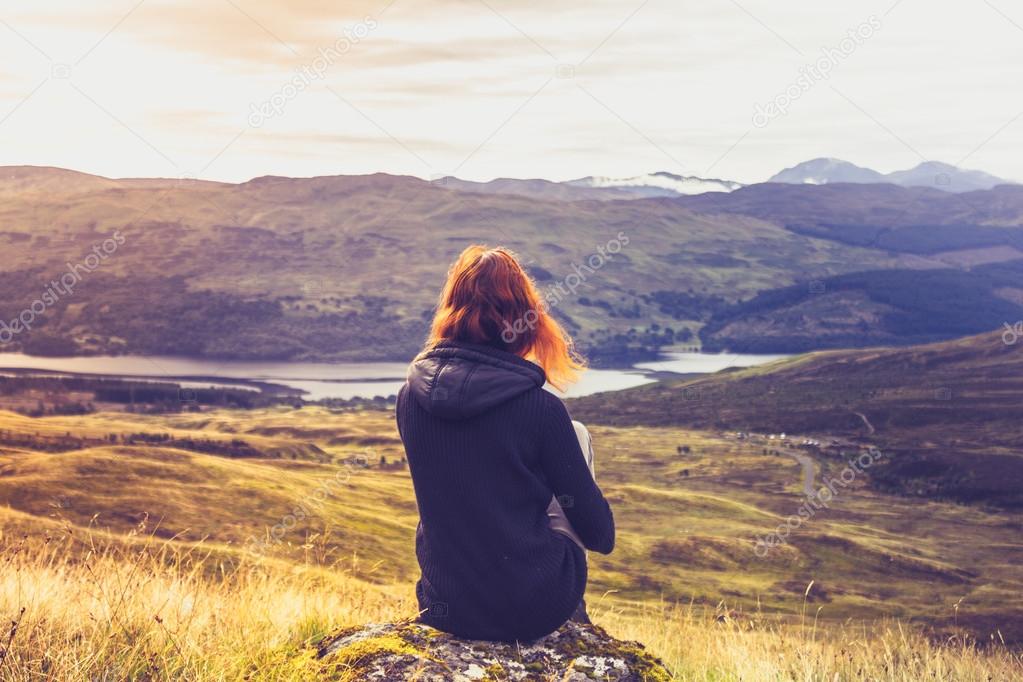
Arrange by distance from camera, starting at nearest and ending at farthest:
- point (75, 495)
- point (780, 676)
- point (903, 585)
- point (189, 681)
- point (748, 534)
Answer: point (189, 681) < point (780, 676) < point (75, 495) < point (903, 585) < point (748, 534)

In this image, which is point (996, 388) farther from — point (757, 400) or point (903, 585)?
point (903, 585)

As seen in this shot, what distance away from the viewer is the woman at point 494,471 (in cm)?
606

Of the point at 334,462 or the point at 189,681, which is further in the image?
the point at 334,462

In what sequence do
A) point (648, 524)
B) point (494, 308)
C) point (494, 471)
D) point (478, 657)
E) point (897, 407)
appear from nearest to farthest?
point (478, 657) → point (494, 471) → point (494, 308) → point (648, 524) → point (897, 407)

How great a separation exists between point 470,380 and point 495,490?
0.71m

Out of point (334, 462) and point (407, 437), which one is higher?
point (407, 437)

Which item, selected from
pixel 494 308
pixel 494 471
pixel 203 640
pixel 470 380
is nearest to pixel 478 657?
pixel 494 471

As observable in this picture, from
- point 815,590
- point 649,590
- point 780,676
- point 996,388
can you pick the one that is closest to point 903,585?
point 815,590

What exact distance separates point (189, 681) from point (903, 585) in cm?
5574

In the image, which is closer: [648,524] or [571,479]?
[571,479]

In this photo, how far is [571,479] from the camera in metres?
6.22

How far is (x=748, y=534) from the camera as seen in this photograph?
63406mm
